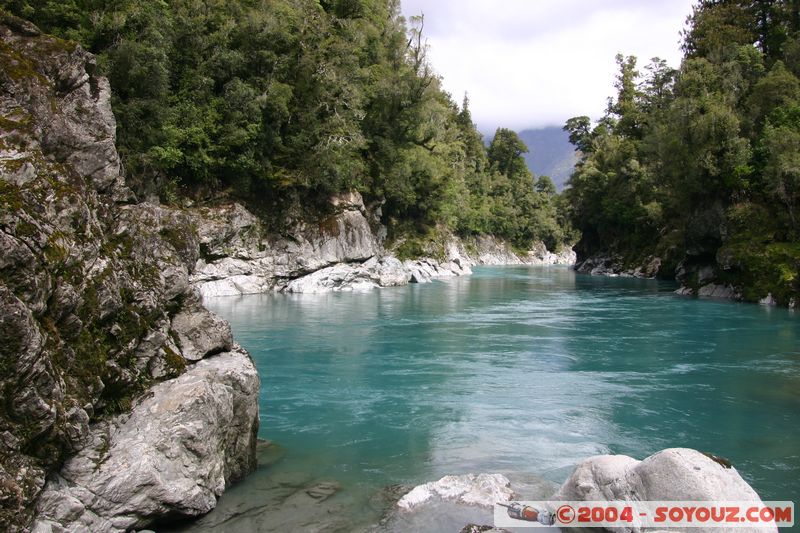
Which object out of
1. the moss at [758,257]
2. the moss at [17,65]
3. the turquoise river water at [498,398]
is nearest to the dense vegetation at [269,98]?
the turquoise river water at [498,398]

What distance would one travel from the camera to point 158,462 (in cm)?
566

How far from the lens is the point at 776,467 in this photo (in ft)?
26.6

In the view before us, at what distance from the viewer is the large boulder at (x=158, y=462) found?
16.7 ft

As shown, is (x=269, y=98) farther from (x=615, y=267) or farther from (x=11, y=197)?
(x=615, y=267)

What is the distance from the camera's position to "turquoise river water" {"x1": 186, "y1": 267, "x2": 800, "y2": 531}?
7984 millimetres

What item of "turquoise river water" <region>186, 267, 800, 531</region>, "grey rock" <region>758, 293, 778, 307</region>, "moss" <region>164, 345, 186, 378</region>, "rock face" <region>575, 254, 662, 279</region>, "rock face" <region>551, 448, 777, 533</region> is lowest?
"turquoise river water" <region>186, 267, 800, 531</region>

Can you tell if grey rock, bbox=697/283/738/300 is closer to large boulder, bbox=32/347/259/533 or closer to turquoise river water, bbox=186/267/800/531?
turquoise river water, bbox=186/267/800/531

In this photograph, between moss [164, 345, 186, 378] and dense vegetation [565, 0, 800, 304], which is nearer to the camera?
moss [164, 345, 186, 378]

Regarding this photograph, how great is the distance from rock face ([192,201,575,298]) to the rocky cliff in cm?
2057

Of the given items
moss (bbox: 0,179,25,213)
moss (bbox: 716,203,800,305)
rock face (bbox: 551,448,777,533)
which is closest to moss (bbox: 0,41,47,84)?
moss (bbox: 0,179,25,213)

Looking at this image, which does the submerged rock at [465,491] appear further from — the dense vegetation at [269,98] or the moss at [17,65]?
the dense vegetation at [269,98]

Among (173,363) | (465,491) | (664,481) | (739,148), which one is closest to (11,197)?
(173,363)

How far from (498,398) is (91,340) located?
Result: 8411 mm

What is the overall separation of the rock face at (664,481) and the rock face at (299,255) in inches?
945
